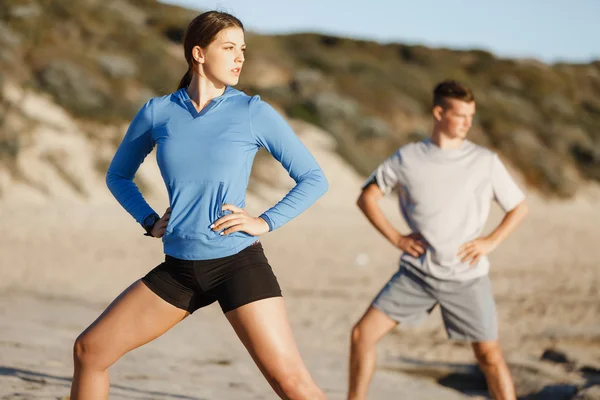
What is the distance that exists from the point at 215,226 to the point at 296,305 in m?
7.68

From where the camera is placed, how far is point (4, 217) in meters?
14.2

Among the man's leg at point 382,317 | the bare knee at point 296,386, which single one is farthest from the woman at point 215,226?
the man's leg at point 382,317

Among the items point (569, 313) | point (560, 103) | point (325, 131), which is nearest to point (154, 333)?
point (569, 313)

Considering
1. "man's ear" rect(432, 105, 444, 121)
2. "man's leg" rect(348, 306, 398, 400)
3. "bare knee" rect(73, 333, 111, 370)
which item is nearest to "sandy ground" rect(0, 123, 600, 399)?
"man's leg" rect(348, 306, 398, 400)

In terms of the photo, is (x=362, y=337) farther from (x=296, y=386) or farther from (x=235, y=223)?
(x=235, y=223)

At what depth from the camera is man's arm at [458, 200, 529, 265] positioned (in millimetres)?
4270

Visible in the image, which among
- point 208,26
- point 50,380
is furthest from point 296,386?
Answer: point 50,380

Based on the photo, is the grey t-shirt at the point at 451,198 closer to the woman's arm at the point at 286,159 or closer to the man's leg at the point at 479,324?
the man's leg at the point at 479,324

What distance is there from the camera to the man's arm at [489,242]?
14.0 ft

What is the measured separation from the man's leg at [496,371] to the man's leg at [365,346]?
1.56 feet

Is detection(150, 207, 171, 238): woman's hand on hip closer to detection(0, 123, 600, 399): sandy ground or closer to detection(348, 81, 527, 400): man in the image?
detection(348, 81, 527, 400): man

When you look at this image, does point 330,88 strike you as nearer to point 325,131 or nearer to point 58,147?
point 325,131

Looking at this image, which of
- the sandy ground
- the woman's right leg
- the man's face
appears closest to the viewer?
the woman's right leg

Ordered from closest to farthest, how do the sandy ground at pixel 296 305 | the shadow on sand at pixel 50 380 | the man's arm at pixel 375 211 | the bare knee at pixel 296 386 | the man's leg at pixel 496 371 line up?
the bare knee at pixel 296 386 < the man's leg at pixel 496 371 < the man's arm at pixel 375 211 < the shadow on sand at pixel 50 380 < the sandy ground at pixel 296 305
